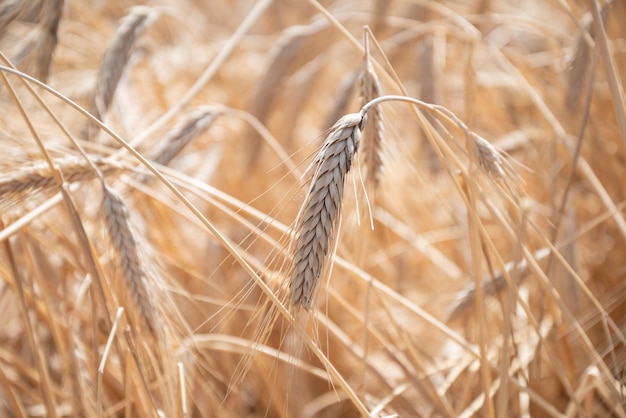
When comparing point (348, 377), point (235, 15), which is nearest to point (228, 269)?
point (348, 377)

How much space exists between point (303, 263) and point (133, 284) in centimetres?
26

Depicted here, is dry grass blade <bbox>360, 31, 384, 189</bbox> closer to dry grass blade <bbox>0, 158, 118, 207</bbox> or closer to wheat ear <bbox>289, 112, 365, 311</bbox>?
wheat ear <bbox>289, 112, 365, 311</bbox>

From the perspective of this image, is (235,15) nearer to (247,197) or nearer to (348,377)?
(247,197)

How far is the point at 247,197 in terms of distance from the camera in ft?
4.69

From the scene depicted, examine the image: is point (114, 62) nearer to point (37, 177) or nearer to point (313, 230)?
point (37, 177)

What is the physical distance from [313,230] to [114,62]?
0.66m

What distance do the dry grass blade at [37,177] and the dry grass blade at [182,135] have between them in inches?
10.3

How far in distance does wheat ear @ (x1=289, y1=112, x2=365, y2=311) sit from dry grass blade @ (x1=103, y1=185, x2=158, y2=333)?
0.77ft

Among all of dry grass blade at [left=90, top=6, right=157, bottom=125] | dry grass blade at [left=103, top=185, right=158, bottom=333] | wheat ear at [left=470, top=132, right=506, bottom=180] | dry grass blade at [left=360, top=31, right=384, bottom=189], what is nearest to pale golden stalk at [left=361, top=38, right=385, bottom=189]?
dry grass blade at [left=360, top=31, right=384, bottom=189]

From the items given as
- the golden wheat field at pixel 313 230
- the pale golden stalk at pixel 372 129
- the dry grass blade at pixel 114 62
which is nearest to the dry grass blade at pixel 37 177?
the golden wheat field at pixel 313 230

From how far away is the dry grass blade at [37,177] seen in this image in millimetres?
675

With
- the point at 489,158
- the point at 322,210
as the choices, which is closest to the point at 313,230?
the point at 322,210

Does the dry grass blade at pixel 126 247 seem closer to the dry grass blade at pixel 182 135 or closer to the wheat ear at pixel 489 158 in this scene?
the dry grass blade at pixel 182 135

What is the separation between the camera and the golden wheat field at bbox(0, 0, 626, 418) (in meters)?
0.64
